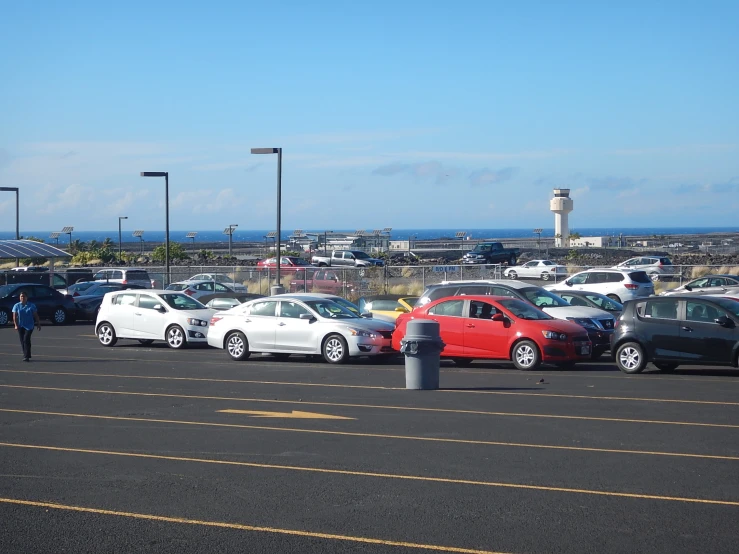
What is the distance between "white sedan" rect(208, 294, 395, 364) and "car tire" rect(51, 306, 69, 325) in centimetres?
1528

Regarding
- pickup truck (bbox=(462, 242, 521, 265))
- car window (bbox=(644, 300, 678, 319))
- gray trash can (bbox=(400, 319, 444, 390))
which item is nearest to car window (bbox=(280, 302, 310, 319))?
gray trash can (bbox=(400, 319, 444, 390))

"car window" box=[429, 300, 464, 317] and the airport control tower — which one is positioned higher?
the airport control tower

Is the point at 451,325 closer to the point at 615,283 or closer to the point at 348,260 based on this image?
the point at 615,283

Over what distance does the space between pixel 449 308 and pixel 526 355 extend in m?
2.10

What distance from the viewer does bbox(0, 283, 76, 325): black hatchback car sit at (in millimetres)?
34250

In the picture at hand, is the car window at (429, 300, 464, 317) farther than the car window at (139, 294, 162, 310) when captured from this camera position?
No

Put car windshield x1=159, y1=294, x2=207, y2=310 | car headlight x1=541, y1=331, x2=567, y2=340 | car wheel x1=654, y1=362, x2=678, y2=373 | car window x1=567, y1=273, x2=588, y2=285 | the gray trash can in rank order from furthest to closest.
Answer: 1. car window x1=567, y1=273, x2=588, y2=285
2. car windshield x1=159, y1=294, x2=207, y2=310
3. car headlight x1=541, y1=331, x2=567, y2=340
4. car wheel x1=654, y1=362, x2=678, y2=373
5. the gray trash can

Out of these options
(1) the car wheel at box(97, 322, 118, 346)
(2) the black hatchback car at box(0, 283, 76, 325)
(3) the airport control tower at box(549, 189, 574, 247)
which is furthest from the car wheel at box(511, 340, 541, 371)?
(3) the airport control tower at box(549, 189, 574, 247)

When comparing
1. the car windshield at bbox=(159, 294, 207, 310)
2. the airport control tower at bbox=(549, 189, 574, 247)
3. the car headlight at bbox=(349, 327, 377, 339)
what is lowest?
the car headlight at bbox=(349, 327, 377, 339)

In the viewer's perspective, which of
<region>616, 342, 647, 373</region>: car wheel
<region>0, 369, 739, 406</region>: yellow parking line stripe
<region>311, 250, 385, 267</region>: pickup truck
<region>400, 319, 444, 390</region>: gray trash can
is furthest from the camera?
<region>311, 250, 385, 267</region>: pickup truck

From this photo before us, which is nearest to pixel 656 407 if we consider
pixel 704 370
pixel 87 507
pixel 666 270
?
pixel 704 370

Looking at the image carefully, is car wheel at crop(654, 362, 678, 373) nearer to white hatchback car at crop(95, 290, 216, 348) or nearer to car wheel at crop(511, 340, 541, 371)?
car wheel at crop(511, 340, 541, 371)

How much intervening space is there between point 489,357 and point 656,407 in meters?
6.11

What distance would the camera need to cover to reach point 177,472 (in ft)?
31.7
